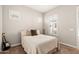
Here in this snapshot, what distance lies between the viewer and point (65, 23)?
4.29 feet

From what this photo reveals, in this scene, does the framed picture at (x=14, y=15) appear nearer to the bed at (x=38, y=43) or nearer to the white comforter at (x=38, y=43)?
the bed at (x=38, y=43)

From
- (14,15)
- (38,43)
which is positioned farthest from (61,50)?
(14,15)

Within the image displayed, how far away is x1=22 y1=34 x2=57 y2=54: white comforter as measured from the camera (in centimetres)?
124

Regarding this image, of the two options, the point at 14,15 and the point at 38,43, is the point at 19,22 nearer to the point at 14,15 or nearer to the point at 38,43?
A: the point at 14,15

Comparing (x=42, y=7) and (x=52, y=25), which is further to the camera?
(x=52, y=25)

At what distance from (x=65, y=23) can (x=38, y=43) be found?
1.95 ft

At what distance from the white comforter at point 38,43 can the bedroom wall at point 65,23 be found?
14cm

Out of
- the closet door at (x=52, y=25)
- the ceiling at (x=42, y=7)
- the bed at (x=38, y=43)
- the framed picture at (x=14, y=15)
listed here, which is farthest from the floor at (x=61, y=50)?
the ceiling at (x=42, y=7)

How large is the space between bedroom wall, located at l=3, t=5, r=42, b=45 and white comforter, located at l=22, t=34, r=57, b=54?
151mm

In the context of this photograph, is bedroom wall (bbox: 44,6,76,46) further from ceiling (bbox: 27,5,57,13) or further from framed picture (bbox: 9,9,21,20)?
framed picture (bbox: 9,9,21,20)

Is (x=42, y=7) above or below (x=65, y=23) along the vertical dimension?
above

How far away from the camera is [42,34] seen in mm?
1371

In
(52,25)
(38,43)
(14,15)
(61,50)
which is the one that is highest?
(14,15)

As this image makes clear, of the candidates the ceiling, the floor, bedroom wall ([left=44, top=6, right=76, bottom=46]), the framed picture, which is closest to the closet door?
bedroom wall ([left=44, top=6, right=76, bottom=46])
